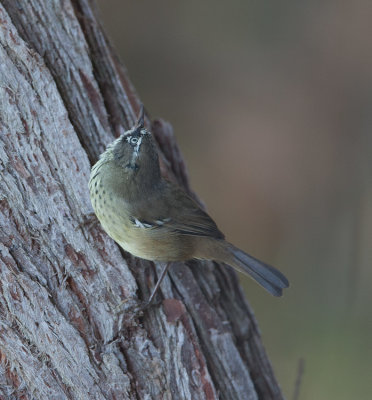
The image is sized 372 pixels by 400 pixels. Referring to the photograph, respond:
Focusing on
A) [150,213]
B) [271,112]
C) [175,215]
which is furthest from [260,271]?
[271,112]

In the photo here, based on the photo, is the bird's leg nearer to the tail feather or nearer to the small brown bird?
the small brown bird

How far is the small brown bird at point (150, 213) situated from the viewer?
351cm

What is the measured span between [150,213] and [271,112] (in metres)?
4.61

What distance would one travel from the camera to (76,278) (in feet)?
10.3

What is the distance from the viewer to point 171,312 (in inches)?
132

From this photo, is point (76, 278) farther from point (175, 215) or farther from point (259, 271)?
point (259, 271)

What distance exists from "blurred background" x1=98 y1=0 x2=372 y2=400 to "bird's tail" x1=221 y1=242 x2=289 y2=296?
10.8 feet

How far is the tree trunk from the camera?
2.97 meters

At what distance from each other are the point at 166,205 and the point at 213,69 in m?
4.66

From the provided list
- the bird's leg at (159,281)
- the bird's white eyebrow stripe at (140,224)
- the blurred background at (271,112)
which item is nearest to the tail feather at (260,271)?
the bird's leg at (159,281)

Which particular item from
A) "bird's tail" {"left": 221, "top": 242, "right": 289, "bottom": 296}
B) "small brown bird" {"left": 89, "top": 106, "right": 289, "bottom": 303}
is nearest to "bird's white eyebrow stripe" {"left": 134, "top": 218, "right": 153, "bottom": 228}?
"small brown bird" {"left": 89, "top": 106, "right": 289, "bottom": 303}

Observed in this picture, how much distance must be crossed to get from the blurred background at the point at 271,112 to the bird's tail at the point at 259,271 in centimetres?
329

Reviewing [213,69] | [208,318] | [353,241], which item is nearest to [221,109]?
[213,69]

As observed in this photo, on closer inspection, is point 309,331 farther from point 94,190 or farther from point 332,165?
point 94,190
